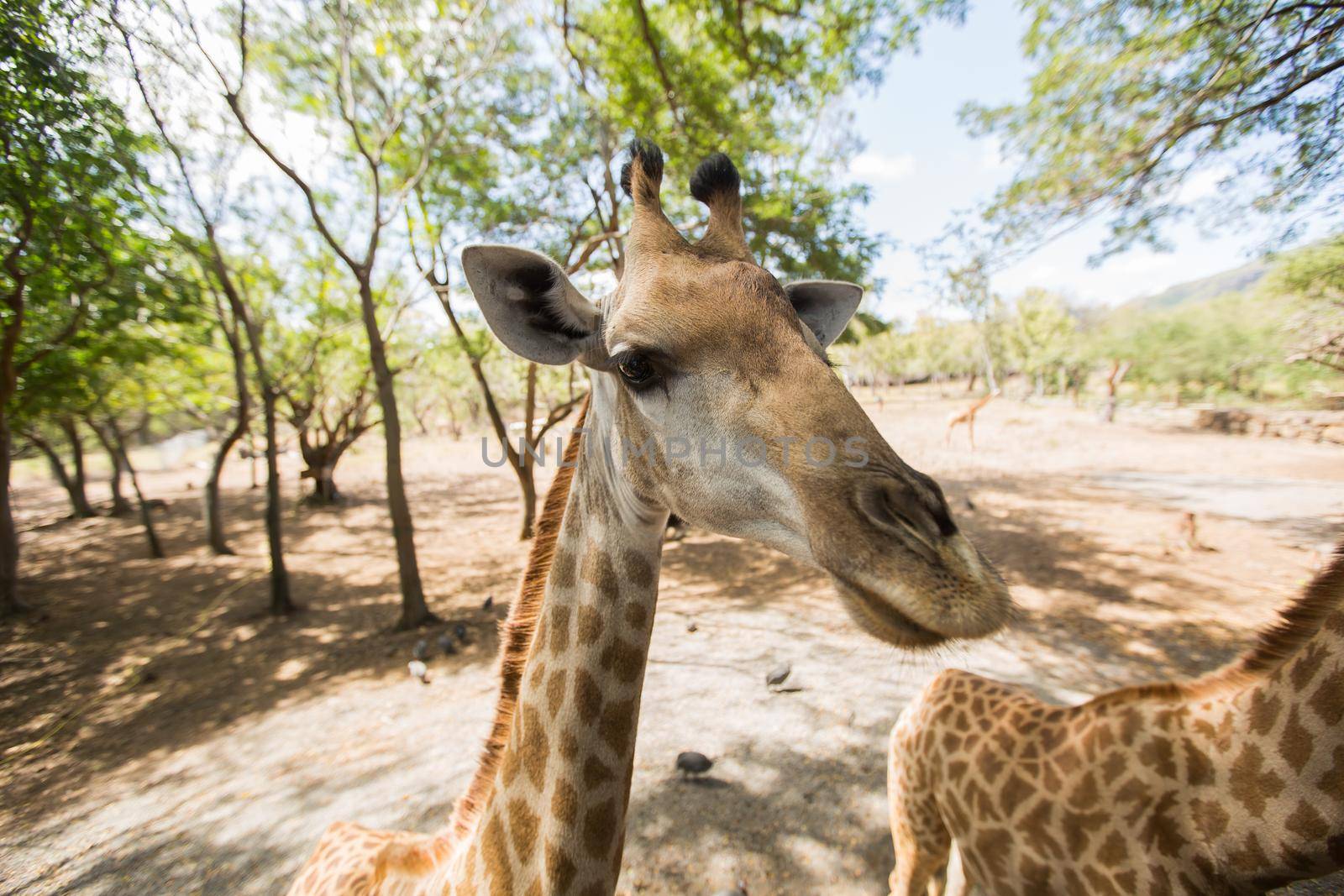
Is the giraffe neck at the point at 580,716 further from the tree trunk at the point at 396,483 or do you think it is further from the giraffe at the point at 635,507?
the tree trunk at the point at 396,483

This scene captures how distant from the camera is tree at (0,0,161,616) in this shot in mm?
4137

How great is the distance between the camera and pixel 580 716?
1.59 metres

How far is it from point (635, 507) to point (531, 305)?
82cm

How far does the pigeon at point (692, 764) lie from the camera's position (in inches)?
161

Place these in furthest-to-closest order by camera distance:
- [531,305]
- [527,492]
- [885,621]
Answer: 1. [527,492]
2. [531,305]
3. [885,621]

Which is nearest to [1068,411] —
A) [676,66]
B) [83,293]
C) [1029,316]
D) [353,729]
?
[1029,316]

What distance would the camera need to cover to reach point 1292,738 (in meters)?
1.54

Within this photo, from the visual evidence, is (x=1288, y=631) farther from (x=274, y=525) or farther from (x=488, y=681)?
(x=274, y=525)

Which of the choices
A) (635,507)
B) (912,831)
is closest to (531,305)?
(635,507)

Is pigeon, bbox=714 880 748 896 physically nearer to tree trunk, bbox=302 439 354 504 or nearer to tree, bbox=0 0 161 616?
tree, bbox=0 0 161 616

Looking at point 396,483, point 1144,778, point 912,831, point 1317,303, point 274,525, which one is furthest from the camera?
point 1317,303

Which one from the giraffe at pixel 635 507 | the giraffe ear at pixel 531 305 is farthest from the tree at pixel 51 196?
the giraffe at pixel 635 507

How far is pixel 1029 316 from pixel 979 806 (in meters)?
53.6

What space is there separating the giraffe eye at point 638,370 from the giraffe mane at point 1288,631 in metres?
2.10
